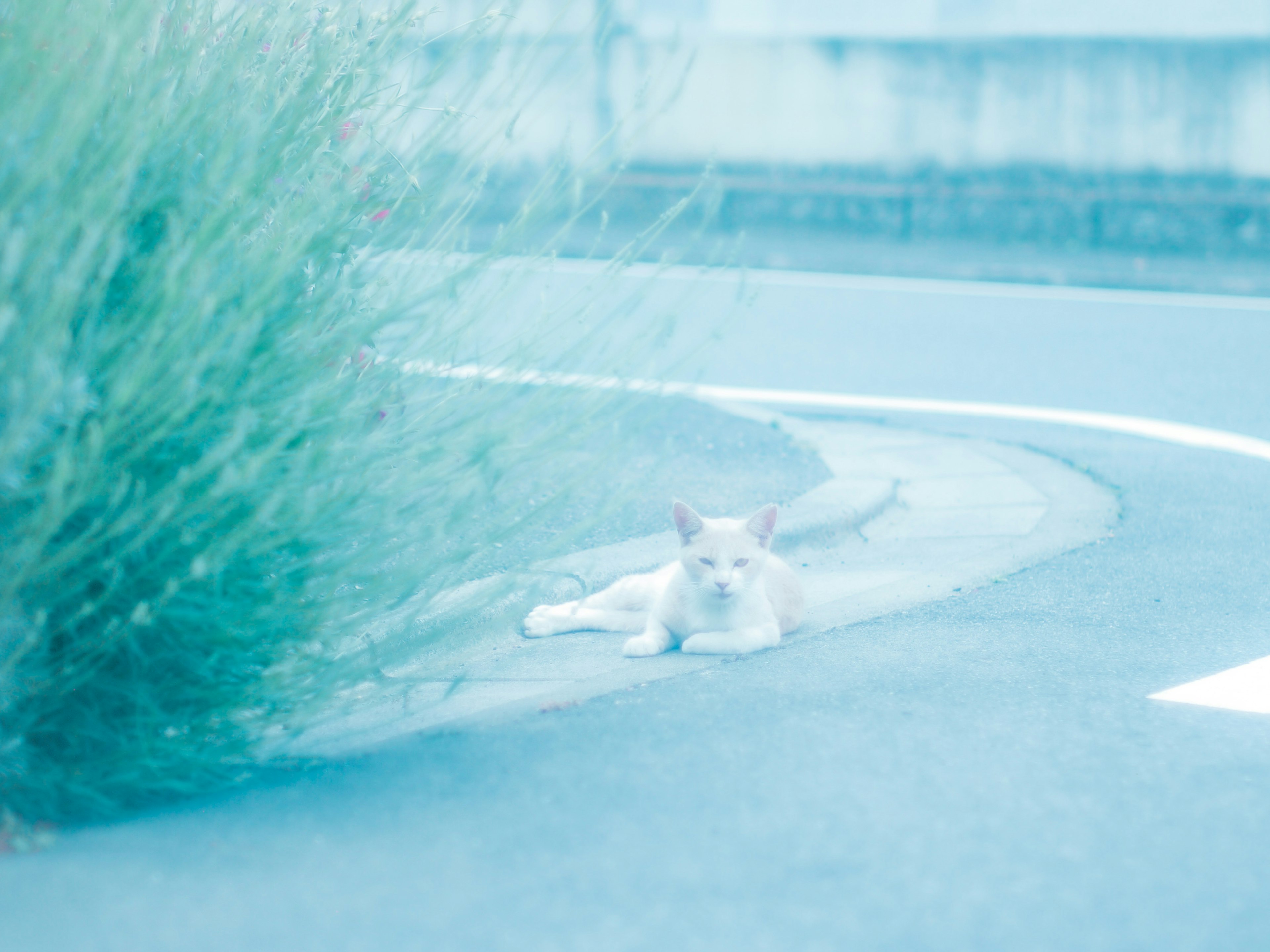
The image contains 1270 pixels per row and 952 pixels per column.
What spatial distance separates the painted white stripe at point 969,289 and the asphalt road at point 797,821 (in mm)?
7497

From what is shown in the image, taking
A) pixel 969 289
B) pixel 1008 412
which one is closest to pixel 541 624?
pixel 1008 412

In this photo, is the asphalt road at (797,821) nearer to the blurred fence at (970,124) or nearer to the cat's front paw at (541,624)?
the cat's front paw at (541,624)

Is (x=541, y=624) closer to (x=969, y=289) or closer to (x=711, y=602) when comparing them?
(x=711, y=602)

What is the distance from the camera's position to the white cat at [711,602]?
4.29 m

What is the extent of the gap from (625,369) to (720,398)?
475 centimetres

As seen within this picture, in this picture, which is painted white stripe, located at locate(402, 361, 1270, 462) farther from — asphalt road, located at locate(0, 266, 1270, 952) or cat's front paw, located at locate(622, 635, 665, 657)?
asphalt road, located at locate(0, 266, 1270, 952)

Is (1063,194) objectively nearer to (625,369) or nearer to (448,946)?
(625,369)

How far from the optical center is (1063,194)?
14438 mm

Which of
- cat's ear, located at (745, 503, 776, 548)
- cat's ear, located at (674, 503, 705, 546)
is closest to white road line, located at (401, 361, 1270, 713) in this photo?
cat's ear, located at (674, 503, 705, 546)

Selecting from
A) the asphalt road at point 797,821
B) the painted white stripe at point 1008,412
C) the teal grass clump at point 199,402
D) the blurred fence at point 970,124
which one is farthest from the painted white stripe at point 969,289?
the teal grass clump at point 199,402

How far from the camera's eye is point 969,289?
493 inches

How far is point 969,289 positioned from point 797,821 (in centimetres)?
1017

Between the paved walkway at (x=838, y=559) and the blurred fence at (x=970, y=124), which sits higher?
the blurred fence at (x=970, y=124)

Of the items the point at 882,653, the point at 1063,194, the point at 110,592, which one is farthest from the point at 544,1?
the point at 110,592
